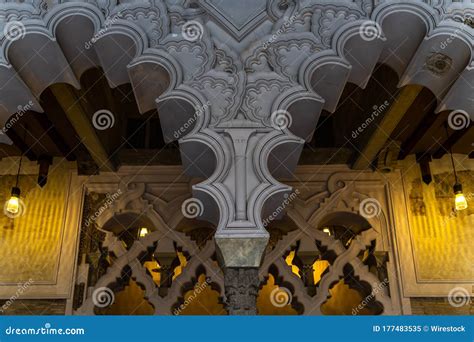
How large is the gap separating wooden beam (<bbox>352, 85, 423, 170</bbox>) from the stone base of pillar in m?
3.08

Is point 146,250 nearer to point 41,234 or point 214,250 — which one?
point 214,250

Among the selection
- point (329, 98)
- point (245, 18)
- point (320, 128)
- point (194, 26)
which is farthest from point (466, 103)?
point (320, 128)

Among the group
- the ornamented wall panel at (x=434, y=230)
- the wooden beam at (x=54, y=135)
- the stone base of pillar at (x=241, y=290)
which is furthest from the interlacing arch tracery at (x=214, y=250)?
the stone base of pillar at (x=241, y=290)

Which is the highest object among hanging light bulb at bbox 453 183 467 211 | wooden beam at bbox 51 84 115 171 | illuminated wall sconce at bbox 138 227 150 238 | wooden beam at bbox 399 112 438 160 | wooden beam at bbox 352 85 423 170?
wooden beam at bbox 399 112 438 160

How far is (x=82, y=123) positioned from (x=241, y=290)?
3.56 meters

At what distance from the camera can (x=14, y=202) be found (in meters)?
6.47

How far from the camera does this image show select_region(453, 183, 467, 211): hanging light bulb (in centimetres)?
650

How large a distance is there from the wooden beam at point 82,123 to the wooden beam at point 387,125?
3.36m

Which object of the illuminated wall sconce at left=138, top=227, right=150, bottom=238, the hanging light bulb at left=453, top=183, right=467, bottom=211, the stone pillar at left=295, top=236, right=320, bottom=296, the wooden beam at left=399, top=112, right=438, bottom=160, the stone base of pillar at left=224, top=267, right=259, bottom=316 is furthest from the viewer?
the illuminated wall sconce at left=138, top=227, right=150, bottom=238

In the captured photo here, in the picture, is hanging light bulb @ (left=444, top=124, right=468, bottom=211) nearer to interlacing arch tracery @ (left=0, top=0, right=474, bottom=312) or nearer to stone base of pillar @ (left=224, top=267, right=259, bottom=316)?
interlacing arch tracery @ (left=0, top=0, right=474, bottom=312)

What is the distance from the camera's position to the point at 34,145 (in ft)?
22.9

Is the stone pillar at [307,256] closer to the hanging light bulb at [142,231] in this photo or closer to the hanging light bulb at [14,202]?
the hanging light bulb at [142,231]

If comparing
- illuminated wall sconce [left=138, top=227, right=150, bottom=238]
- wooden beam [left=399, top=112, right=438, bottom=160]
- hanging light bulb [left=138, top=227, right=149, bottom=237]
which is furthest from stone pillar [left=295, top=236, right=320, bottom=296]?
hanging light bulb [left=138, top=227, right=149, bottom=237]

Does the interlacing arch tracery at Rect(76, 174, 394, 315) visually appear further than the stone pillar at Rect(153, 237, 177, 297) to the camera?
No
